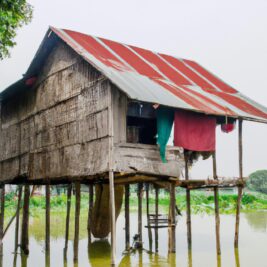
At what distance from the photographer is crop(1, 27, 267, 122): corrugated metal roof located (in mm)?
10820

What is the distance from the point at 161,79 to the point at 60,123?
299 cm

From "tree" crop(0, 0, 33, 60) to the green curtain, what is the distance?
4087 mm

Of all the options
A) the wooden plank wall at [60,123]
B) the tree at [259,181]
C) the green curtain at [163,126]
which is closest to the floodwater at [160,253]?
the wooden plank wall at [60,123]

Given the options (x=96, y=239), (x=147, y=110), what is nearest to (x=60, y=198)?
(x=96, y=239)

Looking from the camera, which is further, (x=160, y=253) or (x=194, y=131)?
(x=160, y=253)

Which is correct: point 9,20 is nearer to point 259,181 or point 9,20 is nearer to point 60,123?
point 60,123

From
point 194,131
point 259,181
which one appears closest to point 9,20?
point 194,131

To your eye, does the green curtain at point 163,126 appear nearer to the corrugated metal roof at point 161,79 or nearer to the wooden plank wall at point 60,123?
the corrugated metal roof at point 161,79

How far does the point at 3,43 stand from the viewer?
11.6 metres

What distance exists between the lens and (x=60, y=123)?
1268 cm

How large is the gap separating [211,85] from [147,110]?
105 inches

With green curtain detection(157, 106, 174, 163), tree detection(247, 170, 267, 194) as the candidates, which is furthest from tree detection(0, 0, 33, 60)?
tree detection(247, 170, 267, 194)

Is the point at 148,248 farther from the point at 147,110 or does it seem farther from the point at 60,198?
the point at 60,198

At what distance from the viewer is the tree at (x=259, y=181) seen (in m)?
56.9
